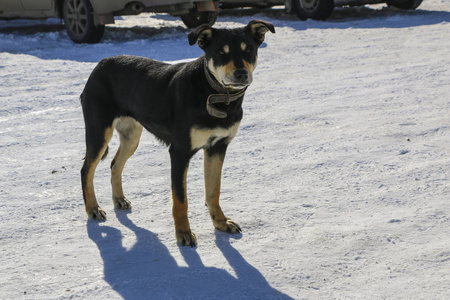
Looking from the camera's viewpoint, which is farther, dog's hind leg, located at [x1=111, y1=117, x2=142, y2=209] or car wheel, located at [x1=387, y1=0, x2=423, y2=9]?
car wheel, located at [x1=387, y1=0, x2=423, y2=9]

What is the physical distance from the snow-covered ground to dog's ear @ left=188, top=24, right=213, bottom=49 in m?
1.30

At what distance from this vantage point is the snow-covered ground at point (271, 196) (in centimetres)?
348

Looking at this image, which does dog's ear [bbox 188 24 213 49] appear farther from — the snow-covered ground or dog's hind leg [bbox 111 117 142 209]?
the snow-covered ground

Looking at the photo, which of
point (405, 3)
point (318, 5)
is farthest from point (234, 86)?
point (405, 3)

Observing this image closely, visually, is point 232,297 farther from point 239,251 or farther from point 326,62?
point 326,62

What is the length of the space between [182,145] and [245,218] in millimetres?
855

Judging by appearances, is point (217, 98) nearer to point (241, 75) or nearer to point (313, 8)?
point (241, 75)

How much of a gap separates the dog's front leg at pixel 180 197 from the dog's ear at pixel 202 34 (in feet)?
2.29

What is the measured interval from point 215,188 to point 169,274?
824 mm

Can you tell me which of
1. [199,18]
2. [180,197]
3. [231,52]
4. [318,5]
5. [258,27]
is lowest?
[180,197]

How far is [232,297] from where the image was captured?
3.29 metres

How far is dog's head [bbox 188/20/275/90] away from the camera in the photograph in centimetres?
360

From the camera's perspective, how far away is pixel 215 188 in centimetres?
418

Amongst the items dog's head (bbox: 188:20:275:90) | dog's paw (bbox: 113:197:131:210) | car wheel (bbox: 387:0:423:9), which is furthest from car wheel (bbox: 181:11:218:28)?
dog's head (bbox: 188:20:275:90)
